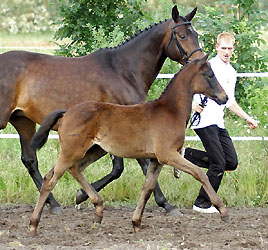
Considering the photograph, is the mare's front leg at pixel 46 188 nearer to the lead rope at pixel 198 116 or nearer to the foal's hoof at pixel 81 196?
the foal's hoof at pixel 81 196

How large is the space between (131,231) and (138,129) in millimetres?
957

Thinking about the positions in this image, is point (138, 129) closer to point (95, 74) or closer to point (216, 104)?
point (95, 74)

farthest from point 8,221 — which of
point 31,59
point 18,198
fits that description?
point 31,59

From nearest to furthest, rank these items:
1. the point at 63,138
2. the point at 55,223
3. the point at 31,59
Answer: the point at 63,138 < the point at 55,223 < the point at 31,59

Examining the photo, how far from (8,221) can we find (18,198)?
3.80 ft

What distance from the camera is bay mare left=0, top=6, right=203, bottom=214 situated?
6.30 metres

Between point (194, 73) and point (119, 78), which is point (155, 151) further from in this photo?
point (119, 78)

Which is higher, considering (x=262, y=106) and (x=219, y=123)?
(x=219, y=123)

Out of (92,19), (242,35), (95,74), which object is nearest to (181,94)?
(95,74)

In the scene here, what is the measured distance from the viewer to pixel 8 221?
614 cm

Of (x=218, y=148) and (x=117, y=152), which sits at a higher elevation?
(x=117, y=152)

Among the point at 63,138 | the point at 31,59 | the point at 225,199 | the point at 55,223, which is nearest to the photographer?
the point at 63,138

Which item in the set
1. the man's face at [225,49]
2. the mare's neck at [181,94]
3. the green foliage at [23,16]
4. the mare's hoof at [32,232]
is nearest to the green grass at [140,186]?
the man's face at [225,49]

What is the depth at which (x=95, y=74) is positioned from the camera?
6332mm
